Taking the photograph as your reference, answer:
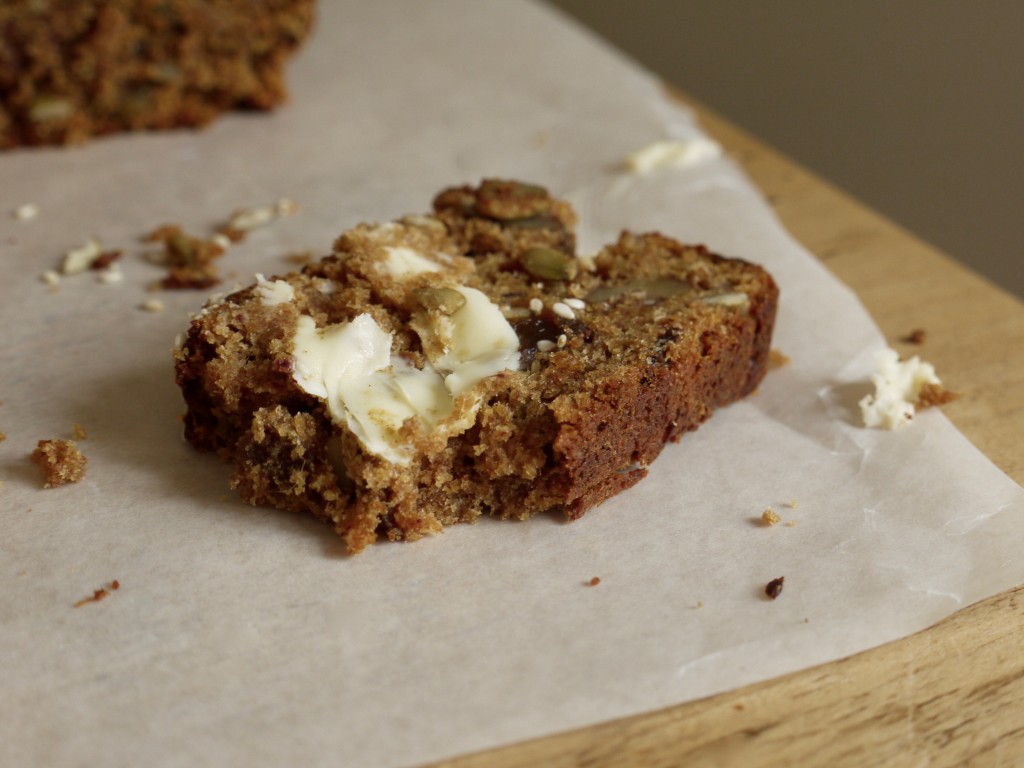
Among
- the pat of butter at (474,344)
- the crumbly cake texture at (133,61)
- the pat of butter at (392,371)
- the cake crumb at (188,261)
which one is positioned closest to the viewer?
the pat of butter at (392,371)

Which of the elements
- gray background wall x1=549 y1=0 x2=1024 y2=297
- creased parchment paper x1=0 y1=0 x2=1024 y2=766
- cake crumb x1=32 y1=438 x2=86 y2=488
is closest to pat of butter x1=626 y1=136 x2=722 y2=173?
creased parchment paper x1=0 y1=0 x2=1024 y2=766

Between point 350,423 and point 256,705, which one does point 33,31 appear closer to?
point 350,423

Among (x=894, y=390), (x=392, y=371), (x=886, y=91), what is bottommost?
(x=886, y=91)

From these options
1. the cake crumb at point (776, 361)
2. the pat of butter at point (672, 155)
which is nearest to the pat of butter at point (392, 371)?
the cake crumb at point (776, 361)

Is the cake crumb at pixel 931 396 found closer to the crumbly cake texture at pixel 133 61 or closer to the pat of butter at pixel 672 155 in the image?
the pat of butter at pixel 672 155

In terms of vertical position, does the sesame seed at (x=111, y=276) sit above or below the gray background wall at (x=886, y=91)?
above

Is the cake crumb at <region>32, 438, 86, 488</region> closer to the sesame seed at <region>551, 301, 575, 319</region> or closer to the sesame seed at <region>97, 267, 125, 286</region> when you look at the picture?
the sesame seed at <region>97, 267, 125, 286</region>

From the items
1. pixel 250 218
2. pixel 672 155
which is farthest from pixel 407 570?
pixel 672 155

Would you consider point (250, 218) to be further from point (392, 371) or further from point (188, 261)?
point (392, 371)
